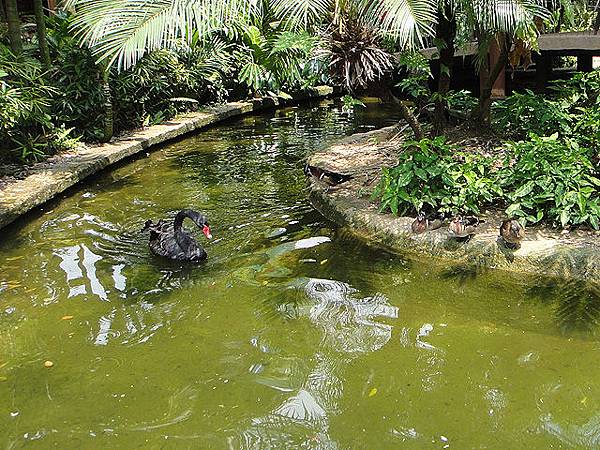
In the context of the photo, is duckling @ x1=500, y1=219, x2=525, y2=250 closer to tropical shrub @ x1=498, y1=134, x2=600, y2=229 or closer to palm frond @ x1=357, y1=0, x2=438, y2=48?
tropical shrub @ x1=498, y1=134, x2=600, y2=229

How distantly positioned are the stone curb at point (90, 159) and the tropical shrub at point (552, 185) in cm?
500

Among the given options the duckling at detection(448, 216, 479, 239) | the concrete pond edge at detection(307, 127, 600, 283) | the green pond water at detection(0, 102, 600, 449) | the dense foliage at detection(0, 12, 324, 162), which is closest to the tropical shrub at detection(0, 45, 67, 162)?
the dense foliage at detection(0, 12, 324, 162)

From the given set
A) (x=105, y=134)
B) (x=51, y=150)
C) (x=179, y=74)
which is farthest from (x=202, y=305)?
(x=179, y=74)

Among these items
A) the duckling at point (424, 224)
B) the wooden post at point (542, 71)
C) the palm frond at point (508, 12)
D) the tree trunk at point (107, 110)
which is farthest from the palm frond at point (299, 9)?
the wooden post at point (542, 71)

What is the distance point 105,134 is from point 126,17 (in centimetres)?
597

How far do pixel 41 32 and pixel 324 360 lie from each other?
7670 millimetres

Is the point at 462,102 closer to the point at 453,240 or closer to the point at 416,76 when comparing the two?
the point at 416,76

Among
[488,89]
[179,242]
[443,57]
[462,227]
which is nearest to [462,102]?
[488,89]

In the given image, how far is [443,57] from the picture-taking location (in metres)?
7.15

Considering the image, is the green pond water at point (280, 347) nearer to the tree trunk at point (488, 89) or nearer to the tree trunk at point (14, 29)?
the tree trunk at point (488, 89)

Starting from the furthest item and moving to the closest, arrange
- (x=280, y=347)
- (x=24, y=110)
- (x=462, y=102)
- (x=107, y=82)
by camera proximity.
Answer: (x=107, y=82) < (x=462, y=102) < (x=24, y=110) < (x=280, y=347)

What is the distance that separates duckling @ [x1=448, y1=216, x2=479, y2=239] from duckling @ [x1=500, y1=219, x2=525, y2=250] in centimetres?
30

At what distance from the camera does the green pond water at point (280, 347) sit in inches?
129

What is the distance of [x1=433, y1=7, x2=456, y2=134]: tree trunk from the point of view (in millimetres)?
6720
